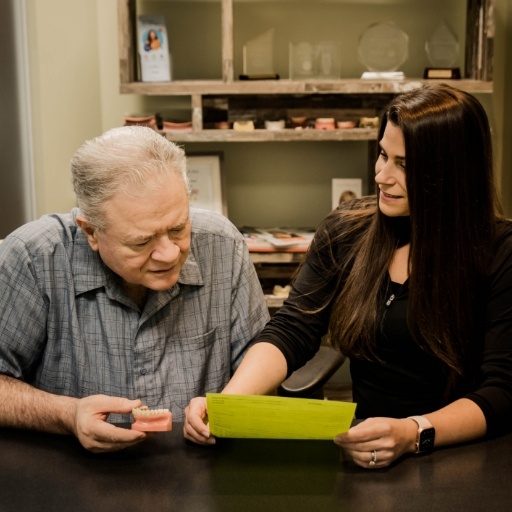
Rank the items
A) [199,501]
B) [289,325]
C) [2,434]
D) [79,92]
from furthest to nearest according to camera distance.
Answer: [79,92] → [289,325] → [2,434] → [199,501]

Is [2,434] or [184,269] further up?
[184,269]

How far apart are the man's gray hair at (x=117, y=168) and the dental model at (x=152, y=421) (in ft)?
1.26

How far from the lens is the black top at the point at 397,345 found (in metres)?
1.52

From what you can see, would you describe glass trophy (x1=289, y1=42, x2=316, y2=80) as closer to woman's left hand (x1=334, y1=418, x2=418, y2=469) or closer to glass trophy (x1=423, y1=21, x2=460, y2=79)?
glass trophy (x1=423, y1=21, x2=460, y2=79)

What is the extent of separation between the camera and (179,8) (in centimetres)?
314

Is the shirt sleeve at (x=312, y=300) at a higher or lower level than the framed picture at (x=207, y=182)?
lower

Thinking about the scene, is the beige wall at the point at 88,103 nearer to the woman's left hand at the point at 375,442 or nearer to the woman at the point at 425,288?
the woman at the point at 425,288

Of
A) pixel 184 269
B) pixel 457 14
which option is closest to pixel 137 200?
pixel 184 269

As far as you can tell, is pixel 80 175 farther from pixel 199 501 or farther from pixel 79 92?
pixel 79 92

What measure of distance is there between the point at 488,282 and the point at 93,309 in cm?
83

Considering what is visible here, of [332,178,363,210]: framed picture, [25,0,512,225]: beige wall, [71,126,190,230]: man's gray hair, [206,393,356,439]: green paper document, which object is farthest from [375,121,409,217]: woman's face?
[25,0,512,225]: beige wall

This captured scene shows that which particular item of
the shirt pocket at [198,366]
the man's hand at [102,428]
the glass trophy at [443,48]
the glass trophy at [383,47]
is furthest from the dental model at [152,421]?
the glass trophy at [443,48]

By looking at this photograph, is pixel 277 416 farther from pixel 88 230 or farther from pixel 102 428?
pixel 88 230

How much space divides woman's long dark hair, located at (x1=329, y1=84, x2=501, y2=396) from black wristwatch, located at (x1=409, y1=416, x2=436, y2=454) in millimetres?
321
